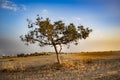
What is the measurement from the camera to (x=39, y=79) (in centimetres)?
1380

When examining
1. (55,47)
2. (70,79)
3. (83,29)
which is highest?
(83,29)

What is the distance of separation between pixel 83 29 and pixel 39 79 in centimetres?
667

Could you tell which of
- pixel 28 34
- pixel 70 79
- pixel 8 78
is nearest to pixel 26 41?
pixel 28 34

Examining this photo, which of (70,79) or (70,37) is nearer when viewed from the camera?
(70,79)

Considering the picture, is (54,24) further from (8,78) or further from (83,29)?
(8,78)

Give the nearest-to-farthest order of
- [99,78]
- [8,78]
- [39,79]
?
[99,78] → [39,79] → [8,78]

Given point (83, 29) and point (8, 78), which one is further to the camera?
point (83, 29)

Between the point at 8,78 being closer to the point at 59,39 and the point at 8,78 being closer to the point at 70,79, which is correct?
the point at 70,79

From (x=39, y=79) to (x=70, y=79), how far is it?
1.87 metres

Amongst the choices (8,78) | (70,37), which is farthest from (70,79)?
(70,37)

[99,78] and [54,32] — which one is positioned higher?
[54,32]

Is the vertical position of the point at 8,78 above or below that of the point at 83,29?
below

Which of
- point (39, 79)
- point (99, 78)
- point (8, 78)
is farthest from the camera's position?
point (8, 78)

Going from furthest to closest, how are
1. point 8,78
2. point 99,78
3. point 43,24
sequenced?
point 43,24 → point 8,78 → point 99,78
